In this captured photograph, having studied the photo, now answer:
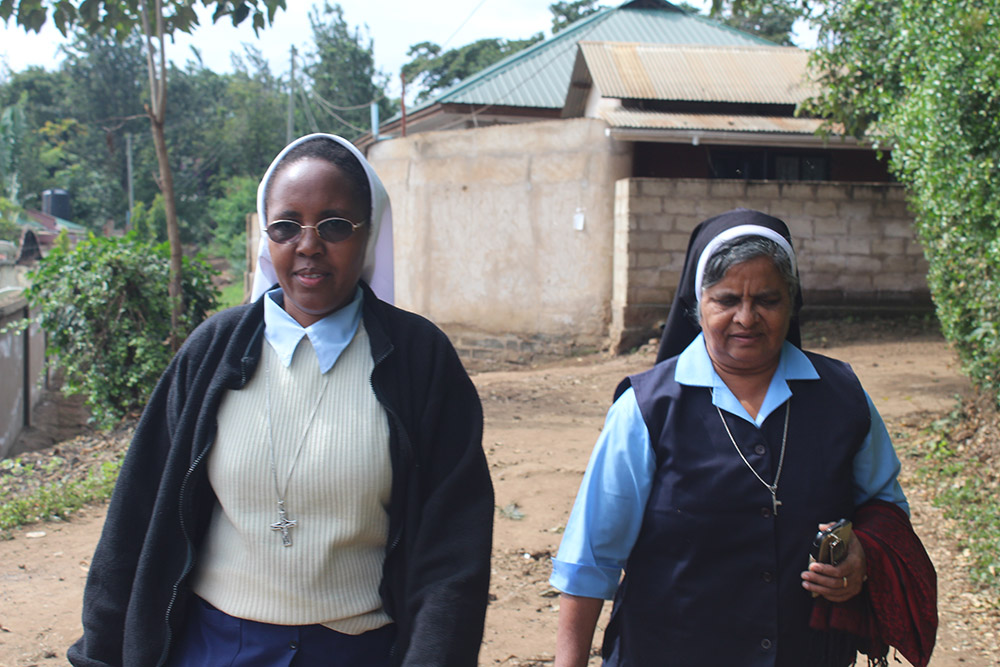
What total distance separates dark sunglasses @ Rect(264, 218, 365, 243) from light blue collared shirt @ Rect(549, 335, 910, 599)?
736mm

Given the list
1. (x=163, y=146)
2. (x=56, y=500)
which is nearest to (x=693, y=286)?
(x=56, y=500)

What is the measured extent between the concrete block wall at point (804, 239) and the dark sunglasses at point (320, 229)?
9.20m

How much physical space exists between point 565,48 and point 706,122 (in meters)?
10.1

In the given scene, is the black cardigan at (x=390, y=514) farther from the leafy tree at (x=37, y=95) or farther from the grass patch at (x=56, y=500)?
the leafy tree at (x=37, y=95)

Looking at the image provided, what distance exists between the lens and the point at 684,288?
2.24 meters

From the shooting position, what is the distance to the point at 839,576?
6.25ft

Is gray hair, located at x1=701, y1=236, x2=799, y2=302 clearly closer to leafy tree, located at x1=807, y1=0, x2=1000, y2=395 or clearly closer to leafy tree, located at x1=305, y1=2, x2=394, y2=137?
leafy tree, located at x1=807, y1=0, x2=1000, y2=395

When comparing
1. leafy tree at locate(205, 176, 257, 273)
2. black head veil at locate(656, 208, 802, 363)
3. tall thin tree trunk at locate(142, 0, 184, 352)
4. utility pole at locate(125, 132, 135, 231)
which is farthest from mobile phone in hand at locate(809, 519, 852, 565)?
utility pole at locate(125, 132, 135, 231)

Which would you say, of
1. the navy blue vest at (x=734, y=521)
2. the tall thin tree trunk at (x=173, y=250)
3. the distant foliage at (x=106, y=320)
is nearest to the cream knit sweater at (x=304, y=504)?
the navy blue vest at (x=734, y=521)

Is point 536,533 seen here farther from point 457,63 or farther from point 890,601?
point 457,63

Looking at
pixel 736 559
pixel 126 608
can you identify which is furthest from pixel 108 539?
pixel 736 559

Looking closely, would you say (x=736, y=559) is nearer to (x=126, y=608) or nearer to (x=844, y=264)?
(x=126, y=608)

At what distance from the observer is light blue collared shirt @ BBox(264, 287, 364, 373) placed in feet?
6.33

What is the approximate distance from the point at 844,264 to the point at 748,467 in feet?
32.8
